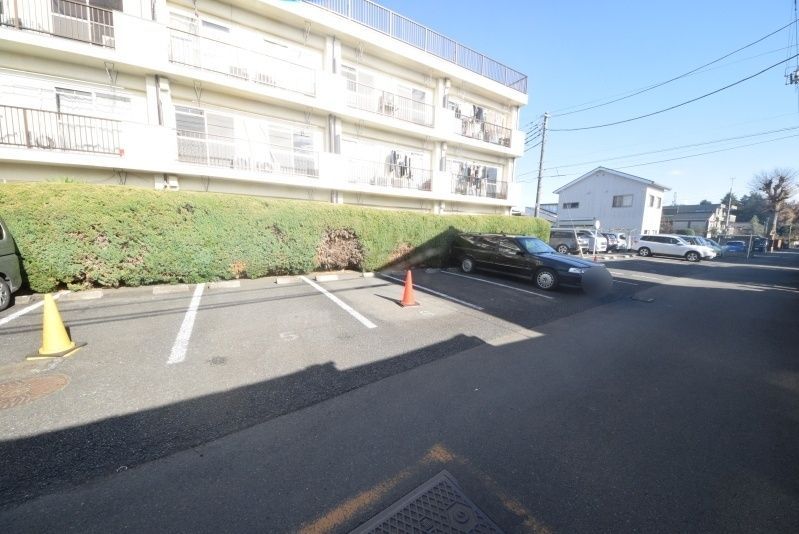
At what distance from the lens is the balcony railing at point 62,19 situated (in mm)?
8227

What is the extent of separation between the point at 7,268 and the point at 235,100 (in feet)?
27.3

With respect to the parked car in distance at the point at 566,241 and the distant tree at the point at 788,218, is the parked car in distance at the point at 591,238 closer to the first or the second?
the parked car in distance at the point at 566,241

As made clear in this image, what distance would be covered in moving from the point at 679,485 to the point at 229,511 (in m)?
3.06

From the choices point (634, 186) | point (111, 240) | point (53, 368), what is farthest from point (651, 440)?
point (634, 186)

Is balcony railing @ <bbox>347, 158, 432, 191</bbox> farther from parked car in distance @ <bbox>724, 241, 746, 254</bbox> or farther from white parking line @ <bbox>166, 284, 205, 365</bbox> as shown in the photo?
parked car in distance @ <bbox>724, 241, 746, 254</bbox>

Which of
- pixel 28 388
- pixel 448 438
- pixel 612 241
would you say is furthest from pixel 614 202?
pixel 28 388

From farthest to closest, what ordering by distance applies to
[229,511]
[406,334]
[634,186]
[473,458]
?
[634,186]
[406,334]
[473,458]
[229,511]

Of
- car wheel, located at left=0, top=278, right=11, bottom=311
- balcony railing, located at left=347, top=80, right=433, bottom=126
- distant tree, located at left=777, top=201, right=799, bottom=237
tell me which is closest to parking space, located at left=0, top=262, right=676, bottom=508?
car wheel, located at left=0, top=278, right=11, bottom=311

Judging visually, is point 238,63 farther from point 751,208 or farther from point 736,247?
point 751,208

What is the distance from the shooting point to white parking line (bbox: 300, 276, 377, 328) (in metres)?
5.59

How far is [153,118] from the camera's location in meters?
9.89

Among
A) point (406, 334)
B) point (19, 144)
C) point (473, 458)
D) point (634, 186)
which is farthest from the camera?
point (634, 186)

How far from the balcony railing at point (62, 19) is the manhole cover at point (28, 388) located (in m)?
10.6

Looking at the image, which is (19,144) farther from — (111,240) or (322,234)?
(322,234)
